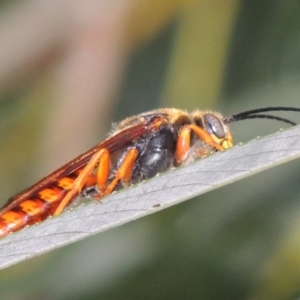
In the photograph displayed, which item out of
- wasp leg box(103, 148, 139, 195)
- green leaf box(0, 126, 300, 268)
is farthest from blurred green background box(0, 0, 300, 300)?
green leaf box(0, 126, 300, 268)

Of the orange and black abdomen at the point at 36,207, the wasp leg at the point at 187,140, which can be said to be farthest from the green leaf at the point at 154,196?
the wasp leg at the point at 187,140

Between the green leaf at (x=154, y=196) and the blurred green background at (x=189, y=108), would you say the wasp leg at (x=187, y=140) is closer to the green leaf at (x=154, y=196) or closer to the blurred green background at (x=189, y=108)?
the blurred green background at (x=189, y=108)

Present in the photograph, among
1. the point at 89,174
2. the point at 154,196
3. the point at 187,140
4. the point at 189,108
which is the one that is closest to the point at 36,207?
the point at 89,174

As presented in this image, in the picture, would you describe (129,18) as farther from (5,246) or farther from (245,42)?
(5,246)

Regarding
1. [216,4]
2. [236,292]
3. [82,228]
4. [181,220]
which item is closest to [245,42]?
[216,4]

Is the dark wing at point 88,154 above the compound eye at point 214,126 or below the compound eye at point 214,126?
above

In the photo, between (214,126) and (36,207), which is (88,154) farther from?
(214,126)
